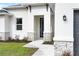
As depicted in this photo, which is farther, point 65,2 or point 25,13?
point 25,13

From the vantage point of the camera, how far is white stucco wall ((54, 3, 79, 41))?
364 inches

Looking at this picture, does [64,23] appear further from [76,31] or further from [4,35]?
[4,35]

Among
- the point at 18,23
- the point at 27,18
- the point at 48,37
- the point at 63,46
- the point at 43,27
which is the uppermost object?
the point at 27,18

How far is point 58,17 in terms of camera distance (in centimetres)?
933

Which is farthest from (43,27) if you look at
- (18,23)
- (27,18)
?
(18,23)

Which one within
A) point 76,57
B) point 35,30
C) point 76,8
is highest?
point 76,8

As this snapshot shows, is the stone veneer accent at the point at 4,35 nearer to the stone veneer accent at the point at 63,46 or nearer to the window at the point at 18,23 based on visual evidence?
the window at the point at 18,23

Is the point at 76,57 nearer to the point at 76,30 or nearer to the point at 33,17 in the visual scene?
the point at 76,30

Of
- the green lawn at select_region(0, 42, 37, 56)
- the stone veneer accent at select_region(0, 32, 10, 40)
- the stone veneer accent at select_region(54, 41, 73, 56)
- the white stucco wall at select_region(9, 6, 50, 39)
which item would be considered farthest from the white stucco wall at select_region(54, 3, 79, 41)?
the stone veneer accent at select_region(0, 32, 10, 40)

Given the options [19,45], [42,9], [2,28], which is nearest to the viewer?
[19,45]

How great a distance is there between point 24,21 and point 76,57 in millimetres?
8879

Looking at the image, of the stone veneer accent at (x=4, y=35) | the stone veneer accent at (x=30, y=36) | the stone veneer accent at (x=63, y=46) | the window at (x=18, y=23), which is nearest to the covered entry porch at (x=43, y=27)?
the stone veneer accent at (x=30, y=36)

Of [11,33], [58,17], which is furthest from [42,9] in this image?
[58,17]

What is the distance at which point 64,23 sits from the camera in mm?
9312
